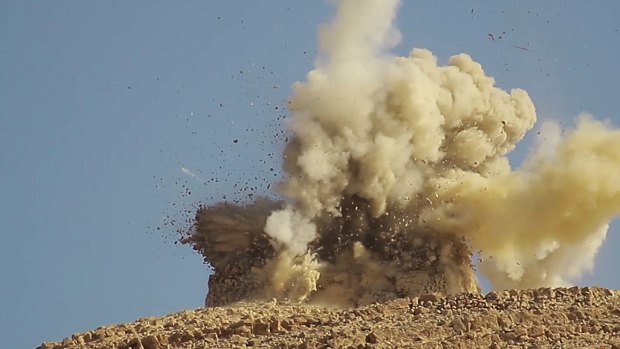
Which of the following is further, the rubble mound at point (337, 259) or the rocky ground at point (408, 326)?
the rubble mound at point (337, 259)

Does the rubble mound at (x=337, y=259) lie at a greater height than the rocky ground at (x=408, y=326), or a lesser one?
greater

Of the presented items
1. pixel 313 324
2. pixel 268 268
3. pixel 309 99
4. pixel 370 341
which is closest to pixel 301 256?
pixel 268 268

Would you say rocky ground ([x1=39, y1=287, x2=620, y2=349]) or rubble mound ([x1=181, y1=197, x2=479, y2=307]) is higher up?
rubble mound ([x1=181, y1=197, x2=479, y2=307])

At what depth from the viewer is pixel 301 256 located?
163 ft

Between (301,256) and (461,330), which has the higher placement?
(301,256)

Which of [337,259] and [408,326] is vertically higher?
[337,259]

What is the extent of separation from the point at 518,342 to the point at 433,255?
13742 mm

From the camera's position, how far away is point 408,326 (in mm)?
38219

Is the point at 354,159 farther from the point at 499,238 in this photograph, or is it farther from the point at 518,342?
the point at 518,342

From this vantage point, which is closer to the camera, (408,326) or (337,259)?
(408,326)

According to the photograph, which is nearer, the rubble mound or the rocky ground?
the rocky ground

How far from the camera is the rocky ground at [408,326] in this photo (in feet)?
121

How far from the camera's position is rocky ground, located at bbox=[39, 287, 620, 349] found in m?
37.0

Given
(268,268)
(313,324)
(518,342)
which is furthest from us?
(268,268)
